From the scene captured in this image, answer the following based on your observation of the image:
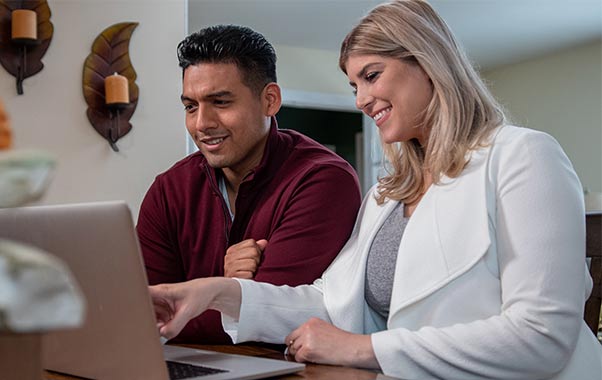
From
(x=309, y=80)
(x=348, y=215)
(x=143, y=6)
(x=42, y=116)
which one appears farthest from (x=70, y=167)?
(x=309, y=80)

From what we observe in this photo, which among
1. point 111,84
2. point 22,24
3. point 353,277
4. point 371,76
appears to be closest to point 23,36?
point 22,24

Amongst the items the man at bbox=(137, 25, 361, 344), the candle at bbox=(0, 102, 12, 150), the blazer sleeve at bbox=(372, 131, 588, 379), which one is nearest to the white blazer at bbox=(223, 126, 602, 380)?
the blazer sleeve at bbox=(372, 131, 588, 379)

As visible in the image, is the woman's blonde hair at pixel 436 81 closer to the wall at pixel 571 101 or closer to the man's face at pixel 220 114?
the man's face at pixel 220 114

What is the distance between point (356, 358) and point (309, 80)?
19.5ft

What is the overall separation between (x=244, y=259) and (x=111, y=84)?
158 cm

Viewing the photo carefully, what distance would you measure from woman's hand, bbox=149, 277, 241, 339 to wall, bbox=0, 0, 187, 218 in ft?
5.60

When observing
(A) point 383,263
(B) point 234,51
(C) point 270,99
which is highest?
(B) point 234,51

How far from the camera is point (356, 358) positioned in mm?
1148

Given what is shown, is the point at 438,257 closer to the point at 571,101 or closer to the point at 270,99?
the point at 270,99

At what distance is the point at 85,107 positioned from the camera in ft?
9.72

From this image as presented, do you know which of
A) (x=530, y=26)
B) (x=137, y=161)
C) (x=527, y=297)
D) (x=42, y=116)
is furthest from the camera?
(x=530, y=26)

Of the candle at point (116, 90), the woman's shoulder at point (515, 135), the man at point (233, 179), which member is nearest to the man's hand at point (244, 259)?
the man at point (233, 179)

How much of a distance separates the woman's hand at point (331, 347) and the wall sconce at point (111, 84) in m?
1.95

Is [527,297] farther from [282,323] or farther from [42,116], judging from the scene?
[42,116]
